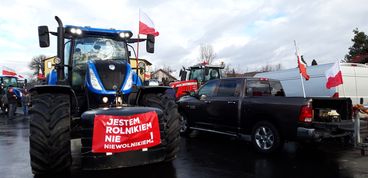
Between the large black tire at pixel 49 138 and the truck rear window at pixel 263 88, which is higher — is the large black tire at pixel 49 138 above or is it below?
below

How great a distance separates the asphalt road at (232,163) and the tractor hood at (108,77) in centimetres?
142

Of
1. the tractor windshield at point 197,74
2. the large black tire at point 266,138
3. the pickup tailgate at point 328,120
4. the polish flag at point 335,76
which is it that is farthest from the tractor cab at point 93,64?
the tractor windshield at point 197,74

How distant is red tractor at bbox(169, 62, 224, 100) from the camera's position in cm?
1548

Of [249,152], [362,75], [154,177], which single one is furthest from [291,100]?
[362,75]

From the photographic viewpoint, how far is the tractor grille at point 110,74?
19.3ft

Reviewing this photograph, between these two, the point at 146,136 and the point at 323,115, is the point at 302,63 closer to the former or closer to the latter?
the point at 323,115

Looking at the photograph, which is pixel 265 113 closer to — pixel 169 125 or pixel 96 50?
pixel 169 125

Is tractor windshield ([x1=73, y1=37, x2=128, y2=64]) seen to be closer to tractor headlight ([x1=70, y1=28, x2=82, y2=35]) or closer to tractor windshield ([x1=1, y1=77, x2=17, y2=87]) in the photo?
tractor headlight ([x1=70, y1=28, x2=82, y2=35])

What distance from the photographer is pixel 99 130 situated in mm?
4922

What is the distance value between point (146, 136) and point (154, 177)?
809mm

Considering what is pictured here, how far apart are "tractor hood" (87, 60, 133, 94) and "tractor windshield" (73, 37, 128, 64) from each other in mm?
819

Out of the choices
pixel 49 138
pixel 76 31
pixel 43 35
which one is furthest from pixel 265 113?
pixel 43 35

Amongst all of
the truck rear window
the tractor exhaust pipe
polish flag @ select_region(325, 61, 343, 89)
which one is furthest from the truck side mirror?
polish flag @ select_region(325, 61, 343, 89)

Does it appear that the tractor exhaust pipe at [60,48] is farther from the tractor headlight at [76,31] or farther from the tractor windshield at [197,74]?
the tractor windshield at [197,74]
